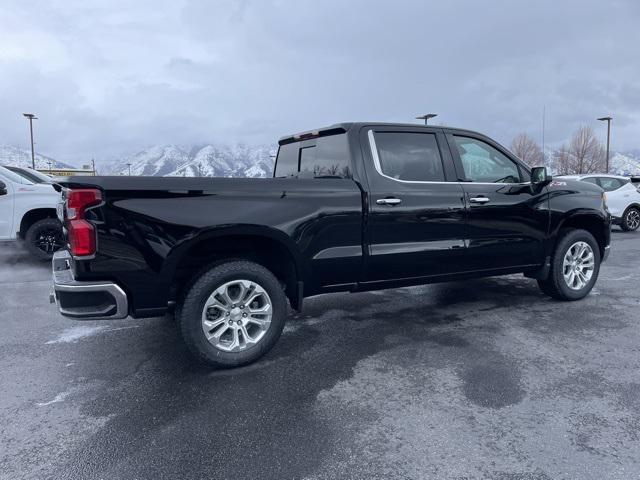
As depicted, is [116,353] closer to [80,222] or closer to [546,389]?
[80,222]

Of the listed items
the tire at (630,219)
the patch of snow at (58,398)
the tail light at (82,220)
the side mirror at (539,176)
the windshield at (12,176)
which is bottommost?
the patch of snow at (58,398)

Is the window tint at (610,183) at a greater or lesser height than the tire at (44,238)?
greater

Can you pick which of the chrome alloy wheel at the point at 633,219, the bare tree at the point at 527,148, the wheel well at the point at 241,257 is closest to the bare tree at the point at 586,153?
the bare tree at the point at 527,148

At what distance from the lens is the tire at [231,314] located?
10.9 ft

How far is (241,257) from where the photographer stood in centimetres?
366

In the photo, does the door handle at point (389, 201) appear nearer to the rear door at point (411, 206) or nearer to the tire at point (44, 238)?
the rear door at point (411, 206)

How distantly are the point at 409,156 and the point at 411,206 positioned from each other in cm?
51

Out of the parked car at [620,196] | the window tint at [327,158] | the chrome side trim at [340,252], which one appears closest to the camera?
the chrome side trim at [340,252]

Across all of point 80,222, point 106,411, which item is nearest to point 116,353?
point 106,411

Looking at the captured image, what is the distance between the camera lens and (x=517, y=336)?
13.7 feet

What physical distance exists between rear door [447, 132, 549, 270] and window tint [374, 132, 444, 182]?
0.78 feet

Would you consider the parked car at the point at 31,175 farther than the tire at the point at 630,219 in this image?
No

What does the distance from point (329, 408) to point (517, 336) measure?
2135 mm

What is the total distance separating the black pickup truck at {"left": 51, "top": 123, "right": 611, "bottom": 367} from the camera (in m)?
3.12
